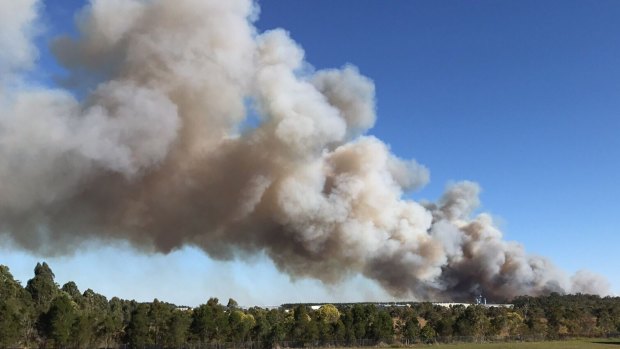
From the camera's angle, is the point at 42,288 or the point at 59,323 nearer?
the point at 59,323

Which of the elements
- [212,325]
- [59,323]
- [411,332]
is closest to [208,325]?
[212,325]

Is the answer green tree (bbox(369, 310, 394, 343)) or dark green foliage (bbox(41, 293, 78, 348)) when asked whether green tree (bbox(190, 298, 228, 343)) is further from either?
green tree (bbox(369, 310, 394, 343))

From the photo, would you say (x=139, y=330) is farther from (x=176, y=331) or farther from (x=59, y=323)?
(x=59, y=323)

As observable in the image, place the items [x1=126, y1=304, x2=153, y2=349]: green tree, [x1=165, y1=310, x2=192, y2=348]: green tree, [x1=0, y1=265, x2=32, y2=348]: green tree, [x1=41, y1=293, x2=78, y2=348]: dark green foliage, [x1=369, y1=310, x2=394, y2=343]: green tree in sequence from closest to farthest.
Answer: [x1=0, y1=265, x2=32, y2=348]: green tree, [x1=41, y1=293, x2=78, y2=348]: dark green foliage, [x1=126, y1=304, x2=153, y2=349]: green tree, [x1=165, y1=310, x2=192, y2=348]: green tree, [x1=369, y1=310, x2=394, y2=343]: green tree

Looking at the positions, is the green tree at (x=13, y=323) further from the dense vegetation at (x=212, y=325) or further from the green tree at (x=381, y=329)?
the green tree at (x=381, y=329)

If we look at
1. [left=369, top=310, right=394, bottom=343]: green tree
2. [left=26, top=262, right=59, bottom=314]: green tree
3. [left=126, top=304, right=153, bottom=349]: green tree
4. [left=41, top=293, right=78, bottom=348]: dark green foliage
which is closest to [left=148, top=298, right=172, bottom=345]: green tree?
[left=126, top=304, right=153, bottom=349]: green tree

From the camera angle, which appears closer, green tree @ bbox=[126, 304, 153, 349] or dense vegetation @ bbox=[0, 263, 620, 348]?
dense vegetation @ bbox=[0, 263, 620, 348]

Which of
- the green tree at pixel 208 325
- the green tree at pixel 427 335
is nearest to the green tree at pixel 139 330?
the green tree at pixel 208 325

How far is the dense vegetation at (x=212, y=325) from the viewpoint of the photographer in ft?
204

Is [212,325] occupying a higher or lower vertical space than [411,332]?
higher

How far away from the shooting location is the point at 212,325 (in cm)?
7338

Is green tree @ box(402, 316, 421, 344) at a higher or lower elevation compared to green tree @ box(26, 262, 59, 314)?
lower

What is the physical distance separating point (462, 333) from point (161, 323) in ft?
153

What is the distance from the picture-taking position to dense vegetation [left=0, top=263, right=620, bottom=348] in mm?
62281
